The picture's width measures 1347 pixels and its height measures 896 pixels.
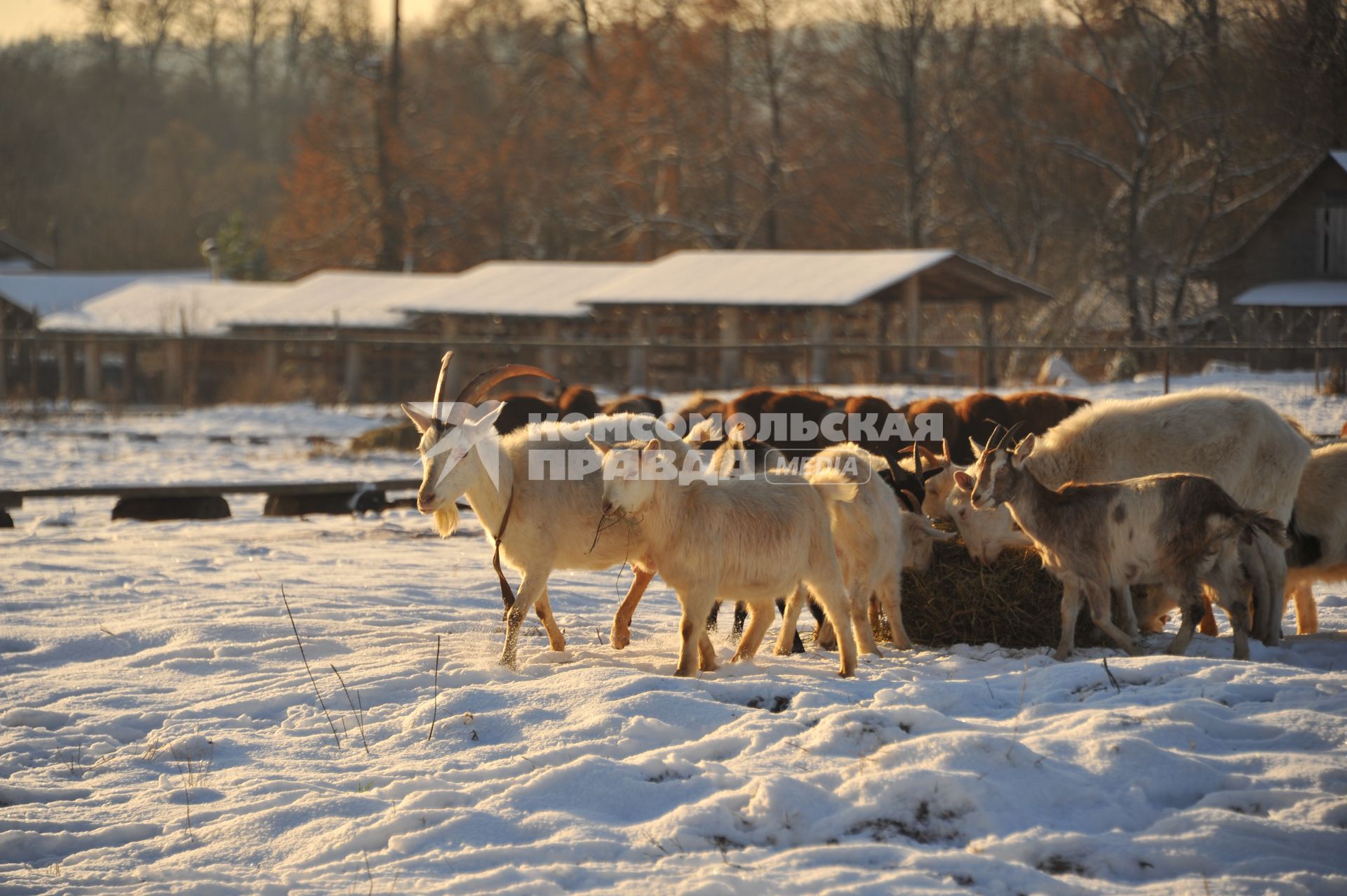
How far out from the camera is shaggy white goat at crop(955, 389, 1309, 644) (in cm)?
821

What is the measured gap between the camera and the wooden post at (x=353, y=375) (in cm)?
3503

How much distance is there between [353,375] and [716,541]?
99.4ft

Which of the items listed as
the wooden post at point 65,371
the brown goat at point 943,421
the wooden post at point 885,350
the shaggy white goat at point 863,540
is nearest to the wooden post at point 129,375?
the wooden post at point 65,371

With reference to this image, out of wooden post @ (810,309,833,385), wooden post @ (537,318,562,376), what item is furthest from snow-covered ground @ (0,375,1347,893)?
wooden post @ (537,318,562,376)

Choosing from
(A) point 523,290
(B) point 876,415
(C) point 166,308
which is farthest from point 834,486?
(C) point 166,308

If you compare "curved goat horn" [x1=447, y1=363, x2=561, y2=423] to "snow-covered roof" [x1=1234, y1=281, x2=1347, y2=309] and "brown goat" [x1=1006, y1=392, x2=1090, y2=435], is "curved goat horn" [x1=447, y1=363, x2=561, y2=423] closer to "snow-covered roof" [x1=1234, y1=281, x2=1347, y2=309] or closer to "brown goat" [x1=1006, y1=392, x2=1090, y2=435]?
"brown goat" [x1=1006, y1=392, x2=1090, y2=435]

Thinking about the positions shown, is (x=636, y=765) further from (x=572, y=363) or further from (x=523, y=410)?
(x=572, y=363)

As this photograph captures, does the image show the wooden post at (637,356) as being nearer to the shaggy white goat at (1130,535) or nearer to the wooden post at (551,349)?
the wooden post at (551,349)

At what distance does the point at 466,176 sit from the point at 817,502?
5077 centimetres

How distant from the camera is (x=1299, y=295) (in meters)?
32.2

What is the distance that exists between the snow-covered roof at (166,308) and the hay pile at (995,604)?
112 feet

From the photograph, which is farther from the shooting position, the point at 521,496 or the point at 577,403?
the point at 577,403

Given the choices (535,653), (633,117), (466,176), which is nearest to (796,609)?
(535,653)

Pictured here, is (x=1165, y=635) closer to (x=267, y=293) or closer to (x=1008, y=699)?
(x=1008, y=699)
